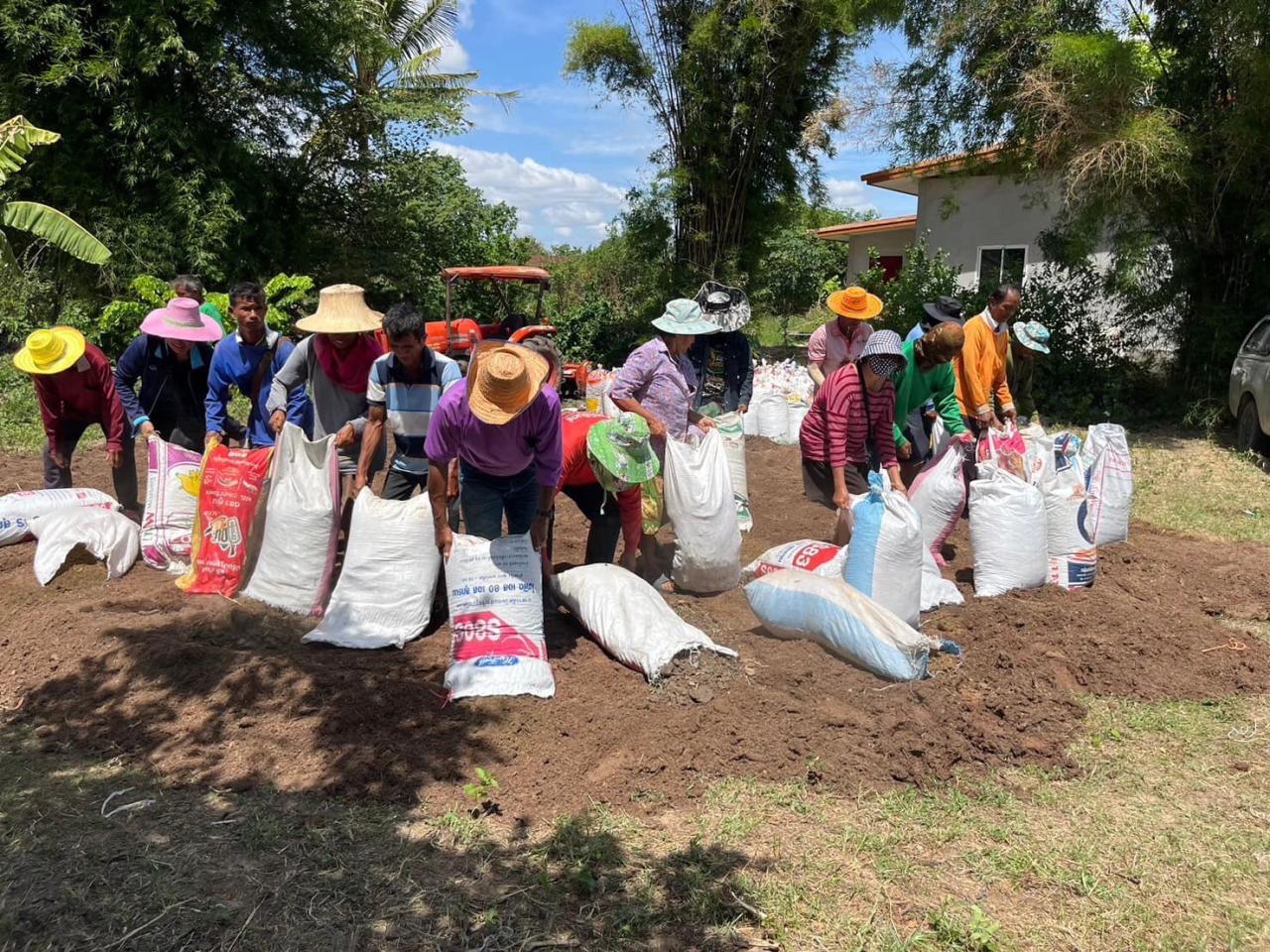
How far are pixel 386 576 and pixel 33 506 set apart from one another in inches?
96.8

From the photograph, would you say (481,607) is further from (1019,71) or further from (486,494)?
(1019,71)

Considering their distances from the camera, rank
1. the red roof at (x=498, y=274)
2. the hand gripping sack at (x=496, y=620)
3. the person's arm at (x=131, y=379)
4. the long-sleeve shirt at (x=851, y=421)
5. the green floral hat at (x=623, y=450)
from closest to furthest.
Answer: the hand gripping sack at (x=496, y=620)
the green floral hat at (x=623, y=450)
the long-sleeve shirt at (x=851, y=421)
the person's arm at (x=131, y=379)
the red roof at (x=498, y=274)

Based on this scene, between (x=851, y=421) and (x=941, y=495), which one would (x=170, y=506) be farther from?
(x=941, y=495)

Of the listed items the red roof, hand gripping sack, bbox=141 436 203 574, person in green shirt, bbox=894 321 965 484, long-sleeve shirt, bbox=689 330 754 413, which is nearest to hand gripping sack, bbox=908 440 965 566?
person in green shirt, bbox=894 321 965 484

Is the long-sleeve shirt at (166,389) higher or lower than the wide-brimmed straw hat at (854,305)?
lower

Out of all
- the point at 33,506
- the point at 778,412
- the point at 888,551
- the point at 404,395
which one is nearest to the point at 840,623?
the point at 888,551

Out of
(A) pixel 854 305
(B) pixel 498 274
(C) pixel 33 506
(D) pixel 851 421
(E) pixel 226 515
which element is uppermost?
(B) pixel 498 274

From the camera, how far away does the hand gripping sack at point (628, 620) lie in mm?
3410

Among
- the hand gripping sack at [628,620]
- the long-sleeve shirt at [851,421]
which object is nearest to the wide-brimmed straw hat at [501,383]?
the hand gripping sack at [628,620]

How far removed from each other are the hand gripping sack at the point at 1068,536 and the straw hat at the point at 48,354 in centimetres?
471

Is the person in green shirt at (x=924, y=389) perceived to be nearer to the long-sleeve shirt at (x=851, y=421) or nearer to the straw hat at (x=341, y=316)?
the long-sleeve shirt at (x=851, y=421)

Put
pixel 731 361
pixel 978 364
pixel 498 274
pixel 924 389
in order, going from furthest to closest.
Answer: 1. pixel 498 274
2. pixel 731 361
3. pixel 978 364
4. pixel 924 389

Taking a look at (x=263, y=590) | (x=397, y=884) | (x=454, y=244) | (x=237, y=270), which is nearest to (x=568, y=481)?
(x=263, y=590)

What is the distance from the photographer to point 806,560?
430 centimetres
